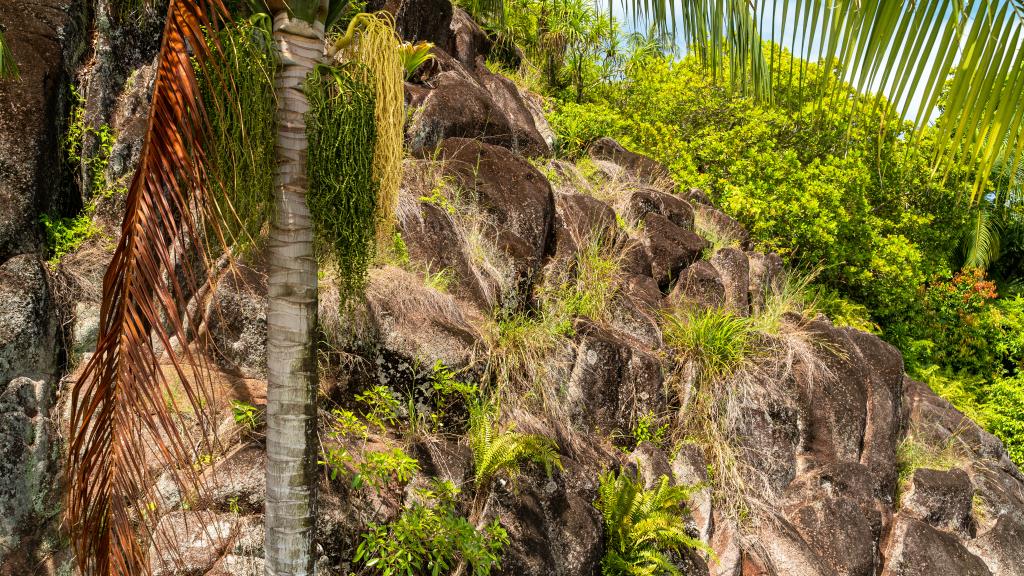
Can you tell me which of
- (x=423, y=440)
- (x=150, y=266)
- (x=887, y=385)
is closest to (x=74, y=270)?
(x=423, y=440)

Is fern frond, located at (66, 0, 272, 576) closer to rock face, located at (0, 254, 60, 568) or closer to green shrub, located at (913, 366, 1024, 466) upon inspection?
rock face, located at (0, 254, 60, 568)

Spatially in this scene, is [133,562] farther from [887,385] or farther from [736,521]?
[887,385]

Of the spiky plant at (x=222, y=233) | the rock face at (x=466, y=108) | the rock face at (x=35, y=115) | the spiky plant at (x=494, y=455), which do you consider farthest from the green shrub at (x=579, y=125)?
the spiky plant at (x=222, y=233)

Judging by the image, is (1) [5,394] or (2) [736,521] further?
(2) [736,521]

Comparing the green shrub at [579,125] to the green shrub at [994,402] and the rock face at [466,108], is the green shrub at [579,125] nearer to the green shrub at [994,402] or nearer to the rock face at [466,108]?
the rock face at [466,108]

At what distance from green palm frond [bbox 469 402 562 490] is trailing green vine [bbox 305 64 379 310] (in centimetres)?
248

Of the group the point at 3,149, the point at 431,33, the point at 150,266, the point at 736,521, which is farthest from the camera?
the point at 431,33

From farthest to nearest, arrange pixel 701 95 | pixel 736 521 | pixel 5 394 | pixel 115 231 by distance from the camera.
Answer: pixel 701 95 < pixel 736 521 < pixel 115 231 < pixel 5 394

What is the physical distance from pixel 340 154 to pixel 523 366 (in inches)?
137

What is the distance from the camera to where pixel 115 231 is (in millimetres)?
5512

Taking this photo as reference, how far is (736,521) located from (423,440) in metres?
3.57

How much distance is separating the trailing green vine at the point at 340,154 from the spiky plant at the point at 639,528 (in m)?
3.61

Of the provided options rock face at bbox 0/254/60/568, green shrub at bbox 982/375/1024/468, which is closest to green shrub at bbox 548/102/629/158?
rock face at bbox 0/254/60/568

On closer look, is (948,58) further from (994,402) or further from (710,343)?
(994,402)
